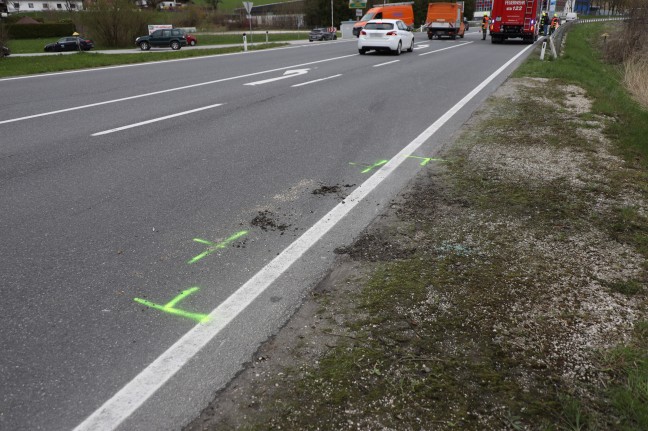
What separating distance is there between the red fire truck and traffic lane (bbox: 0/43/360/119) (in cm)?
1635

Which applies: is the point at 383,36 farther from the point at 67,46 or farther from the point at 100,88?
the point at 67,46

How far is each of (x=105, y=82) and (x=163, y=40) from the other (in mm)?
26764

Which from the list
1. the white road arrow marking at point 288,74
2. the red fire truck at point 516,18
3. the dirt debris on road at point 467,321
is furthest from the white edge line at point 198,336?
the red fire truck at point 516,18

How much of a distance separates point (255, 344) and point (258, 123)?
19.8ft

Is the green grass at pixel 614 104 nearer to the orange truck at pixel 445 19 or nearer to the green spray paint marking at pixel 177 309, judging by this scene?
the green spray paint marking at pixel 177 309

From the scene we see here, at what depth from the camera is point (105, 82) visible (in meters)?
13.6

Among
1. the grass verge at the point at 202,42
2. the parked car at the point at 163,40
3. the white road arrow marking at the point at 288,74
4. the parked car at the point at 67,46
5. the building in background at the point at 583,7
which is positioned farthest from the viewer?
the building in background at the point at 583,7

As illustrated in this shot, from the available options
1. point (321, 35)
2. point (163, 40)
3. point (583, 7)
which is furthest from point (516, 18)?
point (583, 7)

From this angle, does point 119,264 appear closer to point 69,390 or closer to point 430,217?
point 69,390

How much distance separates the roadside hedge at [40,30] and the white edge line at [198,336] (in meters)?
66.5

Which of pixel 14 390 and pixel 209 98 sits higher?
pixel 209 98

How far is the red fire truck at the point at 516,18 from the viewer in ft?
94.9

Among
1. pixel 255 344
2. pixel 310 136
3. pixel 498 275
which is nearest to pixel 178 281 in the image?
pixel 255 344

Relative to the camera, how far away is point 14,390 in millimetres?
2500
